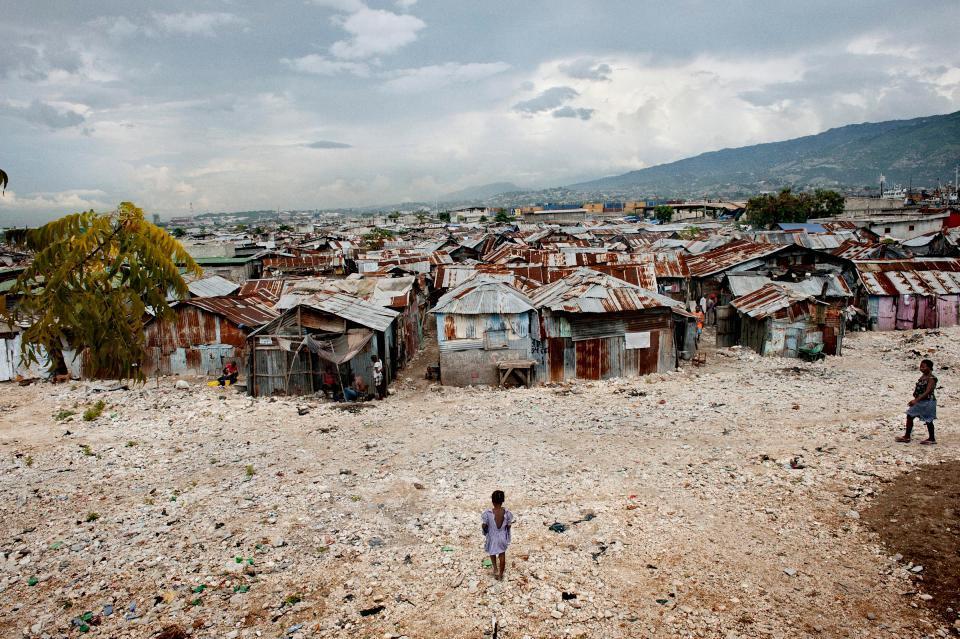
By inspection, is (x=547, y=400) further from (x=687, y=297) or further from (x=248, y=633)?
(x=687, y=297)

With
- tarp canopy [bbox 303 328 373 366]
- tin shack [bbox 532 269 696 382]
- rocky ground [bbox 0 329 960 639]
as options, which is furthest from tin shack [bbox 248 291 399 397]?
tin shack [bbox 532 269 696 382]

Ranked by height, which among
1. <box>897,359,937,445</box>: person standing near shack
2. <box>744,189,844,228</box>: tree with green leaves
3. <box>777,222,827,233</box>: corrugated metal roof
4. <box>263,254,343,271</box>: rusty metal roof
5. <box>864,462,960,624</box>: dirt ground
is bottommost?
<box>864,462,960,624</box>: dirt ground

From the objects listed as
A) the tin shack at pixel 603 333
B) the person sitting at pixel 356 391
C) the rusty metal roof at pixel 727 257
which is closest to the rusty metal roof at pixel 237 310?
the person sitting at pixel 356 391

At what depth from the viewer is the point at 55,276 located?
5312mm

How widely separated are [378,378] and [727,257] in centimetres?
2228

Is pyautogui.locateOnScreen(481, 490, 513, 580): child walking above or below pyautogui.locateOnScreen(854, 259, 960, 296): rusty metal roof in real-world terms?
below

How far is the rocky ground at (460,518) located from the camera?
6.36m

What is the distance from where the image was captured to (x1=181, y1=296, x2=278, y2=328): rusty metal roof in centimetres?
1805

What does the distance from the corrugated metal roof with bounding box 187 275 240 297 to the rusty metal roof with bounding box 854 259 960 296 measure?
28.3 meters

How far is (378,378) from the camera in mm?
16031

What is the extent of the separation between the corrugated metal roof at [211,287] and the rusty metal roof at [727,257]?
23.1m

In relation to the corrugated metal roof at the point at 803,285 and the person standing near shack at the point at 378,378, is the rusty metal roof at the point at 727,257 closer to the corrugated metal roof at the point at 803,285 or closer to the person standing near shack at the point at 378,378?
the corrugated metal roof at the point at 803,285

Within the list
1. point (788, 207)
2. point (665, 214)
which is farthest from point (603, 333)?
point (665, 214)

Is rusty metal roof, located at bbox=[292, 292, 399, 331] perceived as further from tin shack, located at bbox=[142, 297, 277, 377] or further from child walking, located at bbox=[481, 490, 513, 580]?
child walking, located at bbox=[481, 490, 513, 580]
